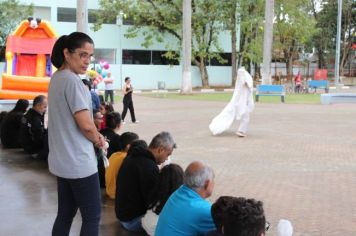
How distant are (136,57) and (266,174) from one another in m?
31.9

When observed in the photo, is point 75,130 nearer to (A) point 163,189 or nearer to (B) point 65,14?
(A) point 163,189

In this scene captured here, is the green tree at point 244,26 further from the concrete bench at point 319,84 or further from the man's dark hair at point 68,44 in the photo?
the man's dark hair at point 68,44

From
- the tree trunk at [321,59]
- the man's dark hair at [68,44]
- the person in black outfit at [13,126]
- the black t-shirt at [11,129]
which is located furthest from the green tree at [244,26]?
the man's dark hair at [68,44]

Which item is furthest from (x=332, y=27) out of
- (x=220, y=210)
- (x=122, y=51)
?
(x=220, y=210)

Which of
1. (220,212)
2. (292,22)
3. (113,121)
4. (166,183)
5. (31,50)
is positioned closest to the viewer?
(220,212)

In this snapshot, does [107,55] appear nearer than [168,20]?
No

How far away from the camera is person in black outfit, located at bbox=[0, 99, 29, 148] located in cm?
948

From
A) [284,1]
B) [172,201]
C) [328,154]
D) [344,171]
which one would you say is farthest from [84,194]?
[284,1]

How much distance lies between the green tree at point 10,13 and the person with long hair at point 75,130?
3367 centimetres

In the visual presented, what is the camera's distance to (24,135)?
8633mm

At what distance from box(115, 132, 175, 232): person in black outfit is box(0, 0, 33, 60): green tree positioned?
32.7 m

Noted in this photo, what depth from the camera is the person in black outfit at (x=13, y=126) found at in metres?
9.48

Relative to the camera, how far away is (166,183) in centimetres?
452

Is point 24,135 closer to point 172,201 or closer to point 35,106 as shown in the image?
point 35,106
